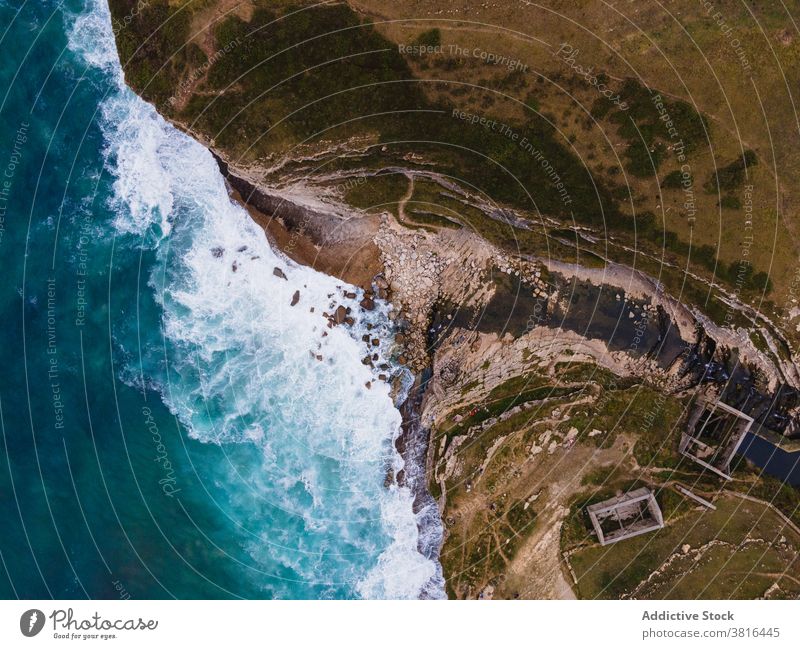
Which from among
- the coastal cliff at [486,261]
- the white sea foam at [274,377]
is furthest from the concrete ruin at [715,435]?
the white sea foam at [274,377]

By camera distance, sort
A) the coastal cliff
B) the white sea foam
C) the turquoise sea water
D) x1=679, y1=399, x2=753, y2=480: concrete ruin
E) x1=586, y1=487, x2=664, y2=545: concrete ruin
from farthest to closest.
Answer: the white sea foam < the turquoise sea water < x1=679, y1=399, x2=753, y2=480: concrete ruin < x1=586, y1=487, x2=664, y2=545: concrete ruin < the coastal cliff

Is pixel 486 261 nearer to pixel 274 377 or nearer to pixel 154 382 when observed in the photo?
pixel 274 377

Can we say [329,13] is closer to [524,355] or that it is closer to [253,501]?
[524,355]

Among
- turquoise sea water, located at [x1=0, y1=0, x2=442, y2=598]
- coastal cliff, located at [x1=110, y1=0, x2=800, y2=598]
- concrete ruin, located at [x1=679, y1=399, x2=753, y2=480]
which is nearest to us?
coastal cliff, located at [x1=110, y1=0, x2=800, y2=598]

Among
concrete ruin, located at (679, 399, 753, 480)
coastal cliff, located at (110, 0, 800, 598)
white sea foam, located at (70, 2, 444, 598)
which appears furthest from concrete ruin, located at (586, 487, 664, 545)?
white sea foam, located at (70, 2, 444, 598)

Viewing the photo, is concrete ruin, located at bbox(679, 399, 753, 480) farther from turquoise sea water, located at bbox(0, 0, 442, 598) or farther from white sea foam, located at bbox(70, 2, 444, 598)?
white sea foam, located at bbox(70, 2, 444, 598)

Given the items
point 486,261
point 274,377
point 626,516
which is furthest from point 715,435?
point 274,377
